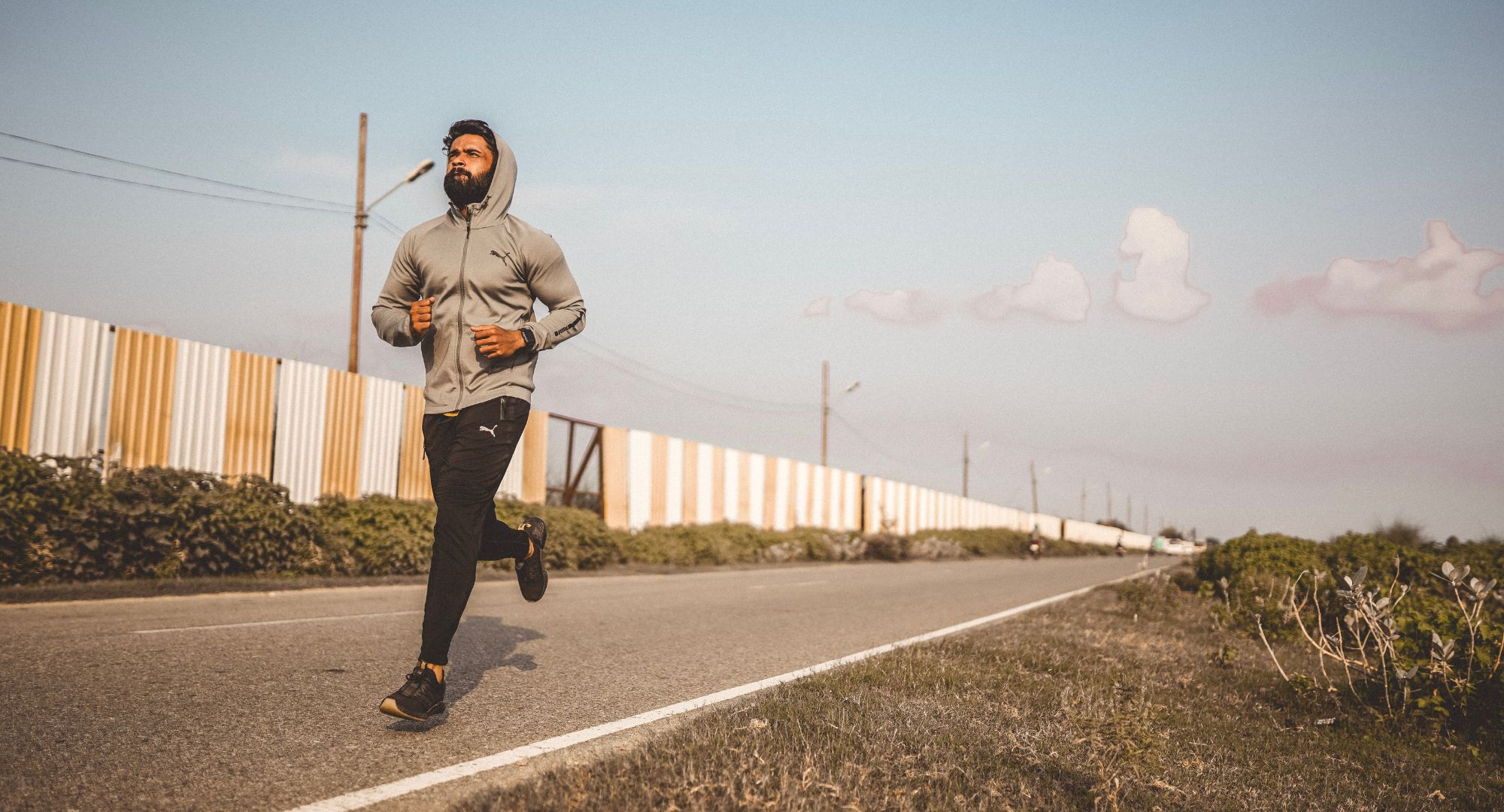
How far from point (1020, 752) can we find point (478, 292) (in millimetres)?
2888

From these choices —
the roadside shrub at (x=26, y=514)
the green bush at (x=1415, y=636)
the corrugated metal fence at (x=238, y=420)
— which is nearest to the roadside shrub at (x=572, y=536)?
the corrugated metal fence at (x=238, y=420)

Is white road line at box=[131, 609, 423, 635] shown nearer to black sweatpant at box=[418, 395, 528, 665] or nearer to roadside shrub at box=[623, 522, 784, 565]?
black sweatpant at box=[418, 395, 528, 665]

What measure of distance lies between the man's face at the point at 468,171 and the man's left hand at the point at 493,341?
24.7 inches

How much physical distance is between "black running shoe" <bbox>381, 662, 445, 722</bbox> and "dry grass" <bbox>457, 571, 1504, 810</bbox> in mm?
832

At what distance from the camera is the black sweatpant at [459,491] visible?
146 inches

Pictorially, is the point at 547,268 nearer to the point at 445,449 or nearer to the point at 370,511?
the point at 445,449

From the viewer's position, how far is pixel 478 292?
3891mm

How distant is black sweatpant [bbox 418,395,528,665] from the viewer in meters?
→ 3.70

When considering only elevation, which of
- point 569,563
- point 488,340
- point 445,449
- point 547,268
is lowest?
point 569,563

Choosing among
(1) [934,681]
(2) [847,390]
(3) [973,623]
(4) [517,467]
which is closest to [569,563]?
(4) [517,467]

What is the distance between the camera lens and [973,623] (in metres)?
9.38

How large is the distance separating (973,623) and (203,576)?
28.9ft

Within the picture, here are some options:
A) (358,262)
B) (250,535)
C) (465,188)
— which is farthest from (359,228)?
(465,188)

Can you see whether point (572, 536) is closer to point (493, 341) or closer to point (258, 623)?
point (258, 623)
